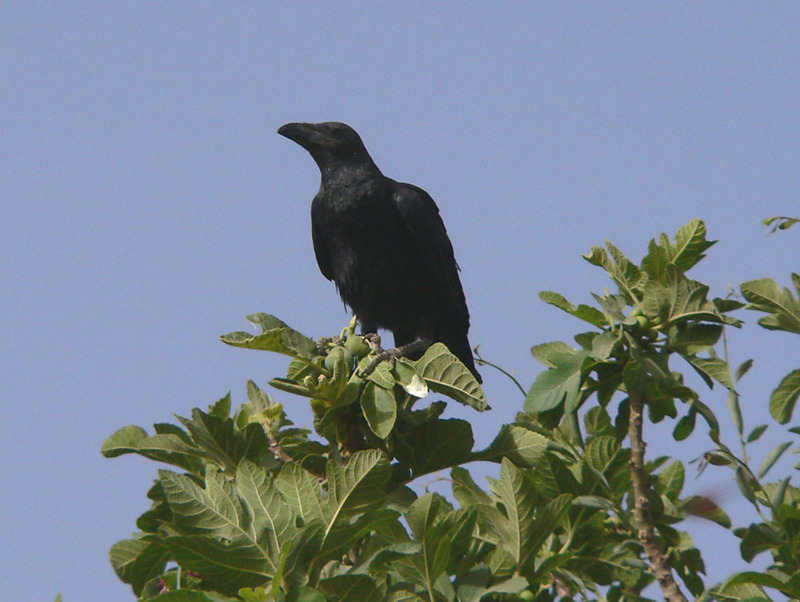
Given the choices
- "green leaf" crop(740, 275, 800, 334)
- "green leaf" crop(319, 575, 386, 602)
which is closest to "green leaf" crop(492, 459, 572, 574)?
"green leaf" crop(319, 575, 386, 602)

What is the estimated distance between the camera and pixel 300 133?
21.8 feet

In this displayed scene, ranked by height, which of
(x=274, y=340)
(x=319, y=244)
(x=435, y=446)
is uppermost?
(x=319, y=244)

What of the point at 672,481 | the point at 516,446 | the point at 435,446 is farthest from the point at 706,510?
the point at 435,446

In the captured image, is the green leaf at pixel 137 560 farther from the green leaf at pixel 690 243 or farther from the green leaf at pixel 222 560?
the green leaf at pixel 690 243

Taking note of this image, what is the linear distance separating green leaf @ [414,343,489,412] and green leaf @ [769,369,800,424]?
33.3 inches

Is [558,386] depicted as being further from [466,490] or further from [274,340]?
[274,340]

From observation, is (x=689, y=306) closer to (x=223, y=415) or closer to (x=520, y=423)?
(x=520, y=423)

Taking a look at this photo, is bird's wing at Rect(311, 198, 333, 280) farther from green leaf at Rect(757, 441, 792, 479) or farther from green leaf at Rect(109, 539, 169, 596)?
green leaf at Rect(757, 441, 792, 479)

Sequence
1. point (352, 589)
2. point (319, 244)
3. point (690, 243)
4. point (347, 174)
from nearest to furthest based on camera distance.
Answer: point (352, 589)
point (690, 243)
point (347, 174)
point (319, 244)

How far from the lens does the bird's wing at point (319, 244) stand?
635cm

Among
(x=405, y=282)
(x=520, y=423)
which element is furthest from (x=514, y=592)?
(x=405, y=282)

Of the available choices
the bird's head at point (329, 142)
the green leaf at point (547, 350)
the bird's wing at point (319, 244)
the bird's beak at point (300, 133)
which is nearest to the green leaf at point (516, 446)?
the green leaf at point (547, 350)

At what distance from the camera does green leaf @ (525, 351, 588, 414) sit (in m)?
2.83

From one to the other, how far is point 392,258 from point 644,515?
355 cm
